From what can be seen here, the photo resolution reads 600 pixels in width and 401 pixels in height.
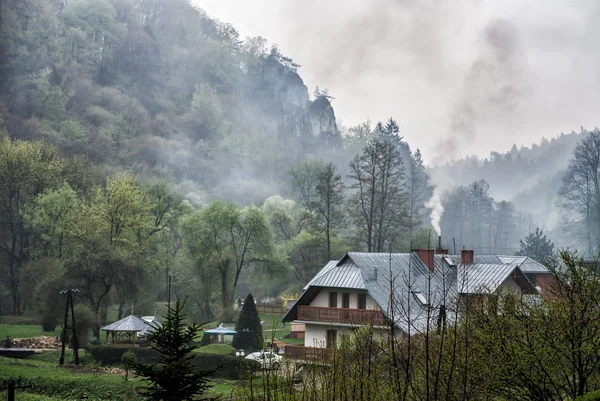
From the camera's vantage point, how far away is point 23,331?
4897 cm

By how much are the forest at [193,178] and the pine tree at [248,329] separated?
409 inches

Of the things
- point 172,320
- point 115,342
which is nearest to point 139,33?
point 115,342

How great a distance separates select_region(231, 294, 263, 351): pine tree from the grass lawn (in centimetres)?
1259

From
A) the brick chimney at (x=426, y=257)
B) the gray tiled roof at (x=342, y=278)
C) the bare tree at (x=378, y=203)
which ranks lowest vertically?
the gray tiled roof at (x=342, y=278)

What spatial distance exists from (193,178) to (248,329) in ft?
256

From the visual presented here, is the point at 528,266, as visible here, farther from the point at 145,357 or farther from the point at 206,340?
the point at 145,357

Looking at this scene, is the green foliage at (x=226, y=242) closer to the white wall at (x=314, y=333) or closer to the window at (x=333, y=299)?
the white wall at (x=314, y=333)

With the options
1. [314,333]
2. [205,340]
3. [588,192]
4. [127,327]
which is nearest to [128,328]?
[127,327]

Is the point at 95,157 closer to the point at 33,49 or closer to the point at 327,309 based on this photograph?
the point at 33,49

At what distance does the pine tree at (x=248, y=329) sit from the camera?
146ft

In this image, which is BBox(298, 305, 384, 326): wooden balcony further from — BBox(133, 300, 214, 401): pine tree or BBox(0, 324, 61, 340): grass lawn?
BBox(133, 300, 214, 401): pine tree

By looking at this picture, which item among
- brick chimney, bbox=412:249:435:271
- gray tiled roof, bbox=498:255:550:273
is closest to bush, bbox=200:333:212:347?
brick chimney, bbox=412:249:435:271

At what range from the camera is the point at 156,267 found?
6325 centimetres

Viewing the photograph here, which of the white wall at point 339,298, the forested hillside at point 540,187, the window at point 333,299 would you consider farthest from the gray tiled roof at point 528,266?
the forested hillside at point 540,187
